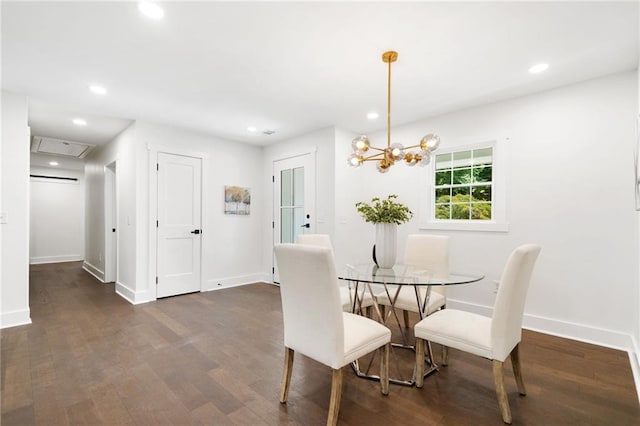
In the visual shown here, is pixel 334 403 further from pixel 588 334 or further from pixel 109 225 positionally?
pixel 109 225

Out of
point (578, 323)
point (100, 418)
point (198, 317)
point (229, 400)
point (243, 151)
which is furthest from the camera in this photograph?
point (243, 151)

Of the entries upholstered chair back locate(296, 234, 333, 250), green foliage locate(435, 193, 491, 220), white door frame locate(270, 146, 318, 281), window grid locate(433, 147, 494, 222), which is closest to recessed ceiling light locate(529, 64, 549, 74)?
window grid locate(433, 147, 494, 222)

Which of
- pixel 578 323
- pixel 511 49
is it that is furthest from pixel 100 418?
pixel 578 323

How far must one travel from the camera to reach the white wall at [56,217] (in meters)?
7.70

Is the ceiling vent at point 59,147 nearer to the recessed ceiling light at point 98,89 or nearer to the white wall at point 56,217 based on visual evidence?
the white wall at point 56,217

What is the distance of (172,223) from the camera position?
4.59 m

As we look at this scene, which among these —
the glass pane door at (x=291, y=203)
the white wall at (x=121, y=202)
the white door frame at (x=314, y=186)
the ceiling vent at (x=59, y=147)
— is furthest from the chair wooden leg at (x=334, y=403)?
the ceiling vent at (x=59, y=147)

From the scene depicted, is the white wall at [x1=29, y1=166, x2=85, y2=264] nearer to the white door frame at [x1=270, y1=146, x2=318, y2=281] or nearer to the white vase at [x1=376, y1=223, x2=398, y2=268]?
the white door frame at [x1=270, y1=146, x2=318, y2=281]

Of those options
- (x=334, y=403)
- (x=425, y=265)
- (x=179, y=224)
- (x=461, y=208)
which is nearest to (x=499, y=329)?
(x=334, y=403)

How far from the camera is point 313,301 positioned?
1760mm

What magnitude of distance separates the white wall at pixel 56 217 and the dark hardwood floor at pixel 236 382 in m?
5.79

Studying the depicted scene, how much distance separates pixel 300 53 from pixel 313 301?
1.99 metres

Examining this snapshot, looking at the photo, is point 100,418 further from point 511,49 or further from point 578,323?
point 578,323

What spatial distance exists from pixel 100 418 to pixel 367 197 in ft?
12.9
